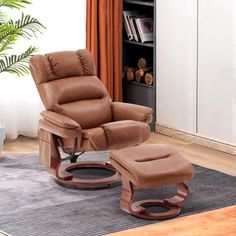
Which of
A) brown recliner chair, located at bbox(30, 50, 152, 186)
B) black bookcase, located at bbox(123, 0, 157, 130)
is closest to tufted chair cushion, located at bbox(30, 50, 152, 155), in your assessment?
brown recliner chair, located at bbox(30, 50, 152, 186)

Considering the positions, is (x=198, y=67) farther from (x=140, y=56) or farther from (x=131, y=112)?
(x=140, y=56)

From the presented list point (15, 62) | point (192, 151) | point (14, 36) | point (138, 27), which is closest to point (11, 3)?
point (14, 36)

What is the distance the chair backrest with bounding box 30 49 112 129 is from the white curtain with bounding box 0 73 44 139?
3.09ft

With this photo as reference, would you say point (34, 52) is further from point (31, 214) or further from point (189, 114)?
point (31, 214)

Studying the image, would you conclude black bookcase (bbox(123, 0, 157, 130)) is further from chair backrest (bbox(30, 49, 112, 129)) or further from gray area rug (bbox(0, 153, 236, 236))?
gray area rug (bbox(0, 153, 236, 236))

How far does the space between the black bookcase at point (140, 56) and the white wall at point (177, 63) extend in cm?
10

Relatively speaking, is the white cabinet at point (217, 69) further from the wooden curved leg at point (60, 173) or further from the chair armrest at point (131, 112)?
the wooden curved leg at point (60, 173)

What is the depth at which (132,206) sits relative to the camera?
470 cm

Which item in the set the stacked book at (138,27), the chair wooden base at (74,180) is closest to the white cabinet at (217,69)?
the stacked book at (138,27)

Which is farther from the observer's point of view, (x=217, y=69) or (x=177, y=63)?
(x=177, y=63)

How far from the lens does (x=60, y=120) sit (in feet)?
16.7

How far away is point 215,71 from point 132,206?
5.99ft

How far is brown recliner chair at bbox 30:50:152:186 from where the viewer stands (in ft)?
16.9

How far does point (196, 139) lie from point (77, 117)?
1.34 meters
